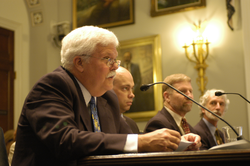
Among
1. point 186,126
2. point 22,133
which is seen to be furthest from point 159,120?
point 22,133

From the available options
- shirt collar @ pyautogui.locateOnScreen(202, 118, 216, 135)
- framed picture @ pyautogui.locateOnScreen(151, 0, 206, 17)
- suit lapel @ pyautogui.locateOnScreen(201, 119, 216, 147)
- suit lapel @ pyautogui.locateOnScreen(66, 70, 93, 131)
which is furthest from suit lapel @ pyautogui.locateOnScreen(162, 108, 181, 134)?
framed picture @ pyautogui.locateOnScreen(151, 0, 206, 17)

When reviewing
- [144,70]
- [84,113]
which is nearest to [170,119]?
[84,113]

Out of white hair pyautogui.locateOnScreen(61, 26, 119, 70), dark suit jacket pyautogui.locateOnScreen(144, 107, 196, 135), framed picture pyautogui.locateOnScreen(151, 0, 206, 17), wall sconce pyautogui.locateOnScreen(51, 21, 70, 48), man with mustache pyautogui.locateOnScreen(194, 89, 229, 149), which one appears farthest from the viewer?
wall sconce pyautogui.locateOnScreen(51, 21, 70, 48)

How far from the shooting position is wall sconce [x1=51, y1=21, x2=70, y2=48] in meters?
8.09

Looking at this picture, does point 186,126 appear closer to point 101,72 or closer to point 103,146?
point 101,72

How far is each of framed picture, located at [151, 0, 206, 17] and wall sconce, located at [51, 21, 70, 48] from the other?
230 centimetres

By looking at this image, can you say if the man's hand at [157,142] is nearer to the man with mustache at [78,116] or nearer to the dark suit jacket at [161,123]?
the man with mustache at [78,116]

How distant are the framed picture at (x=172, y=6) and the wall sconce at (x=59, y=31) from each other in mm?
2302

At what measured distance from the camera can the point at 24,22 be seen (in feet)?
27.2

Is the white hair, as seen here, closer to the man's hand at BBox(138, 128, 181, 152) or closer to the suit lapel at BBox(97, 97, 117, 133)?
the suit lapel at BBox(97, 97, 117, 133)

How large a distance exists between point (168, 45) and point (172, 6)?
0.89m

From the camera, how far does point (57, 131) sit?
155cm

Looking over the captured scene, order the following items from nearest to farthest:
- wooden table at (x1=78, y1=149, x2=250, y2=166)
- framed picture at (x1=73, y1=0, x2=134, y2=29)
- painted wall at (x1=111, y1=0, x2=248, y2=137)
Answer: wooden table at (x1=78, y1=149, x2=250, y2=166), painted wall at (x1=111, y1=0, x2=248, y2=137), framed picture at (x1=73, y1=0, x2=134, y2=29)

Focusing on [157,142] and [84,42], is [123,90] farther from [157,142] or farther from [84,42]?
[157,142]
